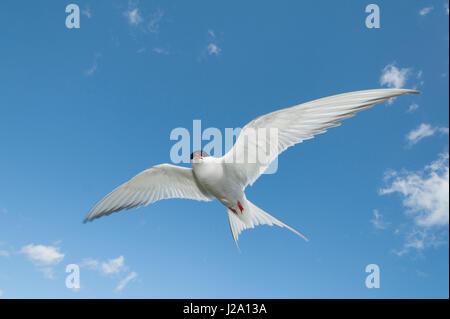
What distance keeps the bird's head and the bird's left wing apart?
0.69m

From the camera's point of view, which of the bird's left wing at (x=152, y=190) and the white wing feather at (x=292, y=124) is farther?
the bird's left wing at (x=152, y=190)

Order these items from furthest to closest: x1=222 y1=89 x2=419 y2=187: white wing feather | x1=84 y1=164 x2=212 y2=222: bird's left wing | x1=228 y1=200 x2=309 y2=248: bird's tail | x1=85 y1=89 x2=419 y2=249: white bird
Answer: x1=84 y1=164 x2=212 y2=222: bird's left wing
x1=228 y1=200 x2=309 y2=248: bird's tail
x1=85 y1=89 x2=419 y2=249: white bird
x1=222 y1=89 x2=419 y2=187: white wing feather

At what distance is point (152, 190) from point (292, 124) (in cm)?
329

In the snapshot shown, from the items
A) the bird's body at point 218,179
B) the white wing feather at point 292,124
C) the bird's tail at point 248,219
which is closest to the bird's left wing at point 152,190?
the bird's tail at point 248,219

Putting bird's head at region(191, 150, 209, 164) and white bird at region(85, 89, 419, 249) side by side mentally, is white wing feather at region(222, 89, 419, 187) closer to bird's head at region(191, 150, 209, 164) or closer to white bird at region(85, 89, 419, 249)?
white bird at region(85, 89, 419, 249)

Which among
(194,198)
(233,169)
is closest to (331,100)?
(233,169)

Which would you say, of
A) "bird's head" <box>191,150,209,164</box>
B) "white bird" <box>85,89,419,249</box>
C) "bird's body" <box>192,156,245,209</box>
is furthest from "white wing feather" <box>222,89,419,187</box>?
"bird's head" <box>191,150,209,164</box>

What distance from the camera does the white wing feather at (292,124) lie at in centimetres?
330

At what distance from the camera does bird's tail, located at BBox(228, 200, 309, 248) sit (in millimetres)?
5340

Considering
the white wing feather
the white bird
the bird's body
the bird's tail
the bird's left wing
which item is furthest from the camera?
the bird's left wing

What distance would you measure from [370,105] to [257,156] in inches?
70.6

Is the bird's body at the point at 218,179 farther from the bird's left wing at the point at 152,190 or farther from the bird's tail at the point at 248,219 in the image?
the bird's left wing at the point at 152,190

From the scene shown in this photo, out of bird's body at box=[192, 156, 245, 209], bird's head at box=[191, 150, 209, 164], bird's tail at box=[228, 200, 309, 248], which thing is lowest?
bird's tail at box=[228, 200, 309, 248]

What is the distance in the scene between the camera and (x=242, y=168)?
479 centimetres
